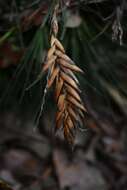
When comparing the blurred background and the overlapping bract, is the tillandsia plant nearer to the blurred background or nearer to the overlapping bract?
the overlapping bract

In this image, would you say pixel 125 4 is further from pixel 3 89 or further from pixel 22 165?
pixel 22 165

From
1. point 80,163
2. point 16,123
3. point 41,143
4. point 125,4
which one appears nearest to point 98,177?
point 80,163

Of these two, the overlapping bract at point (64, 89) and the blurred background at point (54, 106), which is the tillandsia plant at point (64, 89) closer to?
the overlapping bract at point (64, 89)

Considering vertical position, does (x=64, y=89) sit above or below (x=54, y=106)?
above

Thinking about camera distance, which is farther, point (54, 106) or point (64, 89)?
point (54, 106)

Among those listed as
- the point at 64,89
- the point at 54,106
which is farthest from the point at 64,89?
the point at 54,106

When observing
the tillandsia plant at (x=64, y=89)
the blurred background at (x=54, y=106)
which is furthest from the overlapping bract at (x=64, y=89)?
the blurred background at (x=54, y=106)

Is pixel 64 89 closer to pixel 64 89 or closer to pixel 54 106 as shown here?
pixel 64 89

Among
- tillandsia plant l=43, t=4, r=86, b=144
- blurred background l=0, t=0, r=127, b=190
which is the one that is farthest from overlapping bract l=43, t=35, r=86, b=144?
blurred background l=0, t=0, r=127, b=190
